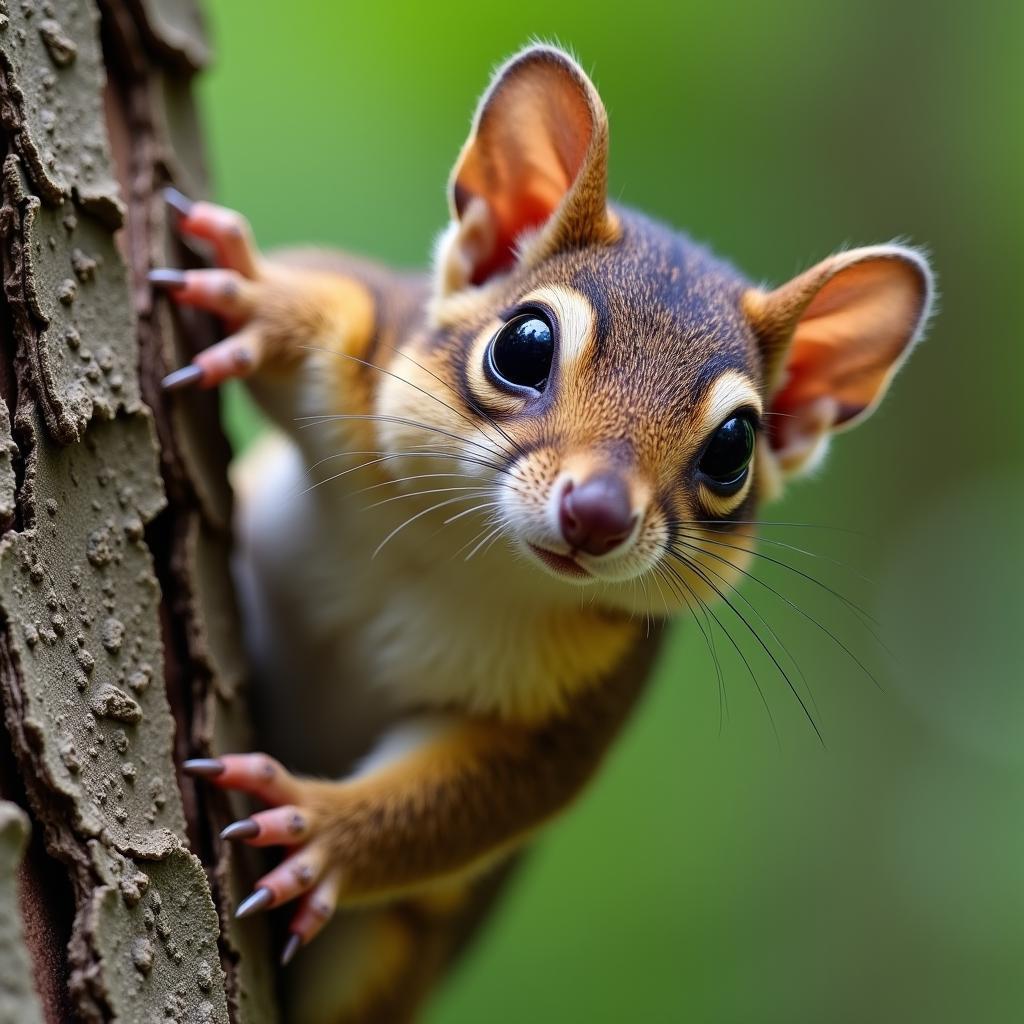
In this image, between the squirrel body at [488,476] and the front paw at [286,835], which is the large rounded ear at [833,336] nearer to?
the squirrel body at [488,476]

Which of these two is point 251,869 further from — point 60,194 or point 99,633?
point 60,194

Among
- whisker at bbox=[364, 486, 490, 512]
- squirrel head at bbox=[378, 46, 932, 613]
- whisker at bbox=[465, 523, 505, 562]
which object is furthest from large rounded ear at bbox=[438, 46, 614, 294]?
whisker at bbox=[465, 523, 505, 562]

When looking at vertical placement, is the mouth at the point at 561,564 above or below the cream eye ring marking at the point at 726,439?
below

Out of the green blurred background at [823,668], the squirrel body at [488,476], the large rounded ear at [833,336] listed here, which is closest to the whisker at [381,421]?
Answer: the squirrel body at [488,476]

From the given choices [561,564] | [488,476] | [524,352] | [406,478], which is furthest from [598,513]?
[406,478]

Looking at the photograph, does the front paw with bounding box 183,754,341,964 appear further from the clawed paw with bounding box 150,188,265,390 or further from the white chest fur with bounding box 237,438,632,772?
the clawed paw with bounding box 150,188,265,390

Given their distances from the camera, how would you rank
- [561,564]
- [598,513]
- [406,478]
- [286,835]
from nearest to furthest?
[598,513] → [561,564] → [286,835] → [406,478]

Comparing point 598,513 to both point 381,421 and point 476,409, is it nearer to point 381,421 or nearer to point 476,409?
point 476,409
